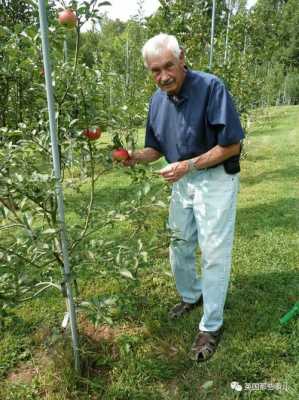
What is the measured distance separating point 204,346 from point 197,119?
135 cm

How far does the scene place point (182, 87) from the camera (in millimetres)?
2123

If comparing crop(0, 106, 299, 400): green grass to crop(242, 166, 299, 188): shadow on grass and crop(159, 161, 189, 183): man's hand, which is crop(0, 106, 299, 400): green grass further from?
crop(242, 166, 299, 188): shadow on grass

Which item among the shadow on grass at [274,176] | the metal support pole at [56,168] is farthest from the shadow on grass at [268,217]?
the metal support pole at [56,168]

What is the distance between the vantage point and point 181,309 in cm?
274

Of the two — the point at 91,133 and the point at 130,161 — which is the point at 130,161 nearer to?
the point at 130,161

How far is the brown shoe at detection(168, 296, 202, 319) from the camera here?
2699 mm

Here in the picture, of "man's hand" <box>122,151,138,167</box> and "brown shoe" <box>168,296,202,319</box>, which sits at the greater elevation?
"man's hand" <box>122,151,138,167</box>

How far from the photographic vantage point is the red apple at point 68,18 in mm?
1514

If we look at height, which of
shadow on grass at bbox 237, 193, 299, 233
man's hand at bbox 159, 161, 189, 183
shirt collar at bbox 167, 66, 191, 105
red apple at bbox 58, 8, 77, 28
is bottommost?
shadow on grass at bbox 237, 193, 299, 233

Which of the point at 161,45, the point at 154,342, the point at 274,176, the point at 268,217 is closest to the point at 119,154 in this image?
the point at 161,45

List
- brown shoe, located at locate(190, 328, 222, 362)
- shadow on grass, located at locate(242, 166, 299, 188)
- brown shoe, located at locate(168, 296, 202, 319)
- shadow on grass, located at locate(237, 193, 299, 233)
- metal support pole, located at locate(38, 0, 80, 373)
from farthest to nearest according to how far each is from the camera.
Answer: shadow on grass, located at locate(242, 166, 299, 188) < shadow on grass, located at locate(237, 193, 299, 233) < brown shoe, located at locate(168, 296, 202, 319) < brown shoe, located at locate(190, 328, 222, 362) < metal support pole, located at locate(38, 0, 80, 373)

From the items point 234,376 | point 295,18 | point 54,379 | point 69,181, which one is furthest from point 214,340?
point 295,18

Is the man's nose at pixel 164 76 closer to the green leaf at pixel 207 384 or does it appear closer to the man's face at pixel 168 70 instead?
the man's face at pixel 168 70

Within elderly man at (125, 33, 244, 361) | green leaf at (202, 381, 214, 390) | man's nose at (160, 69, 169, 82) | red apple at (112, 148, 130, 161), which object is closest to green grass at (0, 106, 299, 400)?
green leaf at (202, 381, 214, 390)
